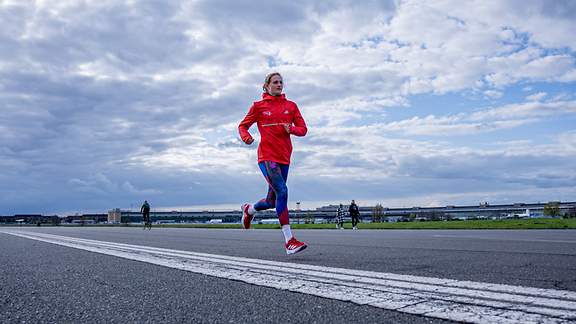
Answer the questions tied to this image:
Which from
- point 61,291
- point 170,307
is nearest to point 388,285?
point 170,307

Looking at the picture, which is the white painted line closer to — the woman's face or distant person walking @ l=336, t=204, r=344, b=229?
the woman's face

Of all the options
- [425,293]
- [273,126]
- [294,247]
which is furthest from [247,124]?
[425,293]

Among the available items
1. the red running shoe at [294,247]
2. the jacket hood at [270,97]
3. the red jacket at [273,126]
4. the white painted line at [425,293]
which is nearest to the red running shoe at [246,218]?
the red jacket at [273,126]

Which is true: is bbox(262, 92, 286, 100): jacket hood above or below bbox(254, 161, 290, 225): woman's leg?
above

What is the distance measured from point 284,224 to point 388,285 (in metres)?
3.30

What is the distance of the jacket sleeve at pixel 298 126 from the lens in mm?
6743

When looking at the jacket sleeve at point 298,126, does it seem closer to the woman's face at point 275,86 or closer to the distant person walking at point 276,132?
the distant person walking at point 276,132

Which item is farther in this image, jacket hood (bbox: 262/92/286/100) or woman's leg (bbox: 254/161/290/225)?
jacket hood (bbox: 262/92/286/100)

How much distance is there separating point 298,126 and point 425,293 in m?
4.07

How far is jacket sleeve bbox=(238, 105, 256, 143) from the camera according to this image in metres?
6.89

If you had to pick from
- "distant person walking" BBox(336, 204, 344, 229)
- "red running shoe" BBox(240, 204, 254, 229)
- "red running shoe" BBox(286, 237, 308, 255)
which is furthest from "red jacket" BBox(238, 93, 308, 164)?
"distant person walking" BBox(336, 204, 344, 229)

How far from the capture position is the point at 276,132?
266 inches

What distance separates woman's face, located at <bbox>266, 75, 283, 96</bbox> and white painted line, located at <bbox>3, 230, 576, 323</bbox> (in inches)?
109

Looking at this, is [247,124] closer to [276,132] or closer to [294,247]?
[276,132]
